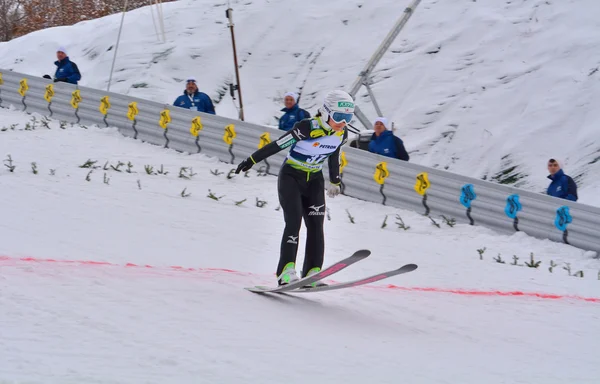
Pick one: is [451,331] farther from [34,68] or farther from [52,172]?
[34,68]

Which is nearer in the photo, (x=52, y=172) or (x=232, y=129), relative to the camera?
(x=52, y=172)

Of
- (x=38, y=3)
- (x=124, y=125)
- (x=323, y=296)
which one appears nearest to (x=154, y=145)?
(x=124, y=125)

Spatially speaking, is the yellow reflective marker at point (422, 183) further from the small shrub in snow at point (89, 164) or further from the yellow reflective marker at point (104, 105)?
the yellow reflective marker at point (104, 105)

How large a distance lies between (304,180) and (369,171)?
16.9 feet

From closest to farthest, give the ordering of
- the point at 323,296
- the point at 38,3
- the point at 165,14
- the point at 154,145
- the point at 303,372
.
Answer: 1. the point at 303,372
2. the point at 323,296
3. the point at 154,145
4. the point at 165,14
5. the point at 38,3

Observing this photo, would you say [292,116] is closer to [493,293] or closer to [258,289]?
[493,293]

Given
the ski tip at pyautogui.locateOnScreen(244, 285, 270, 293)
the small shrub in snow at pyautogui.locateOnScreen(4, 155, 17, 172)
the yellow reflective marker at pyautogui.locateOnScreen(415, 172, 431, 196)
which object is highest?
the yellow reflective marker at pyautogui.locateOnScreen(415, 172, 431, 196)

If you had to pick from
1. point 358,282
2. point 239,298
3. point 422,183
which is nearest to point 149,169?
point 422,183

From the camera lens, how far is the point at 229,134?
12.6 m

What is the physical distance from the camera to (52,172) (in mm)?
10000

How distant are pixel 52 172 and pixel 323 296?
5.03 m

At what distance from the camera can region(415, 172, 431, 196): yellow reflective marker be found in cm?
1067

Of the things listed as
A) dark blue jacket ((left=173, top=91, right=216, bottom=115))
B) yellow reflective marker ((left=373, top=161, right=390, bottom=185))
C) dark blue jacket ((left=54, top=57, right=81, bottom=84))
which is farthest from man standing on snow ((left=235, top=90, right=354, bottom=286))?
dark blue jacket ((left=54, top=57, right=81, bottom=84))

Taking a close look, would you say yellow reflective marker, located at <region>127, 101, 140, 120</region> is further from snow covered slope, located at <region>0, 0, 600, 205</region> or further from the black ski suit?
the black ski suit
